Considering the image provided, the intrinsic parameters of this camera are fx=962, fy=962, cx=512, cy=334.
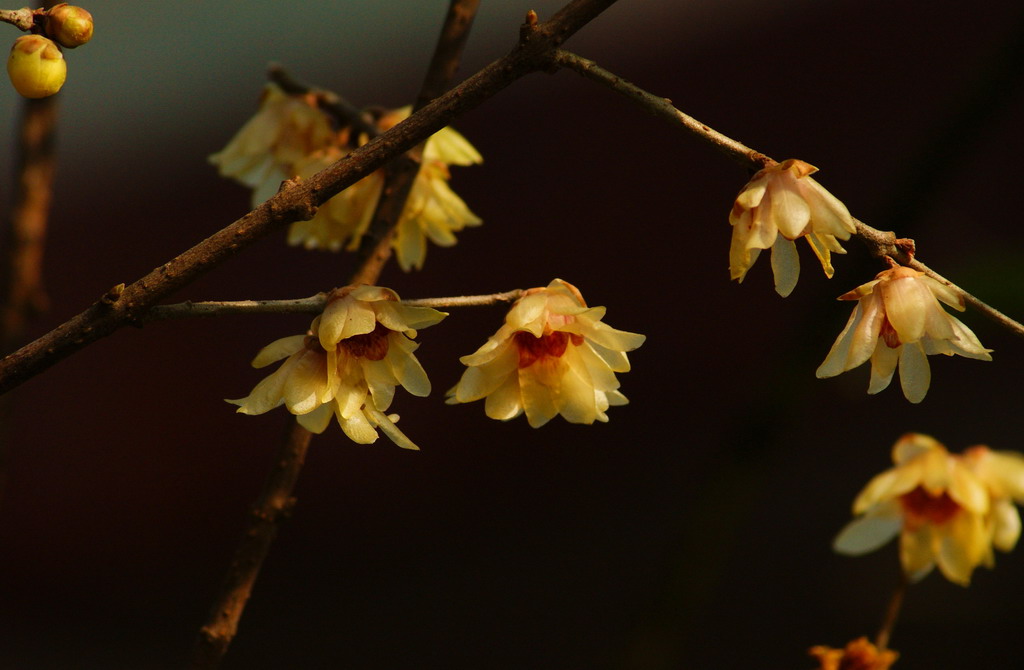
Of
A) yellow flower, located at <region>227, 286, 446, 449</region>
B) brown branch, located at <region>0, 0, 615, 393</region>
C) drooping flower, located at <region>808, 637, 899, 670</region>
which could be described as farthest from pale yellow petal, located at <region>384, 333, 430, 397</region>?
drooping flower, located at <region>808, 637, 899, 670</region>

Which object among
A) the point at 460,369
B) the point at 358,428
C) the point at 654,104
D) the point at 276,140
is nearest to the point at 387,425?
the point at 358,428

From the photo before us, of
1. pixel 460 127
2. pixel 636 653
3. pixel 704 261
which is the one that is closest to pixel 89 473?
pixel 460 127

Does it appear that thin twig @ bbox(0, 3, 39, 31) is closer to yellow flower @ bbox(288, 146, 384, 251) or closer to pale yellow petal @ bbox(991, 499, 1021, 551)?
yellow flower @ bbox(288, 146, 384, 251)

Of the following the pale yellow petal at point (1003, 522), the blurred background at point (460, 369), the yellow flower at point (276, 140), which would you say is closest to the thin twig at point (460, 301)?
the yellow flower at point (276, 140)

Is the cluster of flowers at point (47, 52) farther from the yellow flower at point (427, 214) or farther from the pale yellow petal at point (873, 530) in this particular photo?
the pale yellow petal at point (873, 530)

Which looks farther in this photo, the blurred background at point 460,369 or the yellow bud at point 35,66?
the blurred background at point 460,369

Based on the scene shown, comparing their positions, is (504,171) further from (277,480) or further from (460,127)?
(277,480)
